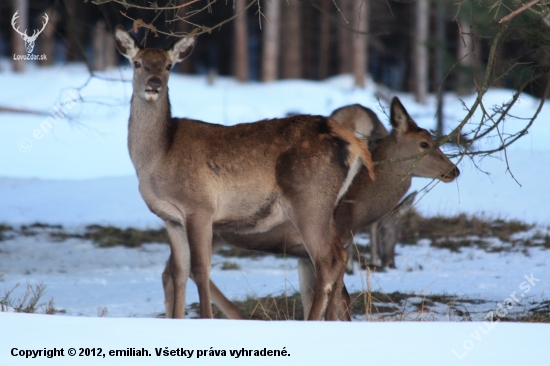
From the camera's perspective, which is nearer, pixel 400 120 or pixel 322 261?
pixel 322 261

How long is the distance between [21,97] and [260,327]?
2207cm

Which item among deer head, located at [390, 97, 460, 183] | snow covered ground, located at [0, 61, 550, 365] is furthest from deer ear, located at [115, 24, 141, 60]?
deer head, located at [390, 97, 460, 183]

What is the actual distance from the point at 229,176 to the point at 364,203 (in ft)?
5.17

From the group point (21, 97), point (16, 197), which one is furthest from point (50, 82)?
point (16, 197)

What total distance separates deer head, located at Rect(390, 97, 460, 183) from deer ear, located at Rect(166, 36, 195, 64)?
2199mm

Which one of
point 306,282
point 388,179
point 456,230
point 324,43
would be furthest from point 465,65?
point 306,282

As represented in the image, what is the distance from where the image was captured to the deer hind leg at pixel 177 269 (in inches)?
266

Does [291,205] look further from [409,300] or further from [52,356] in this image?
[52,356]

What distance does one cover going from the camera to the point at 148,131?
269 inches

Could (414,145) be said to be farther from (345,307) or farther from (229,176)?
(229,176)

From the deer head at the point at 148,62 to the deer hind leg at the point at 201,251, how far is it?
1.13 metres

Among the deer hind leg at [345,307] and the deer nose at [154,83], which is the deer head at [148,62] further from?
the deer hind leg at [345,307]

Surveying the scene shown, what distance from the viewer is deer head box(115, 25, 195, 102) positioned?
22.0ft

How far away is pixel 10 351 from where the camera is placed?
4.32 meters
